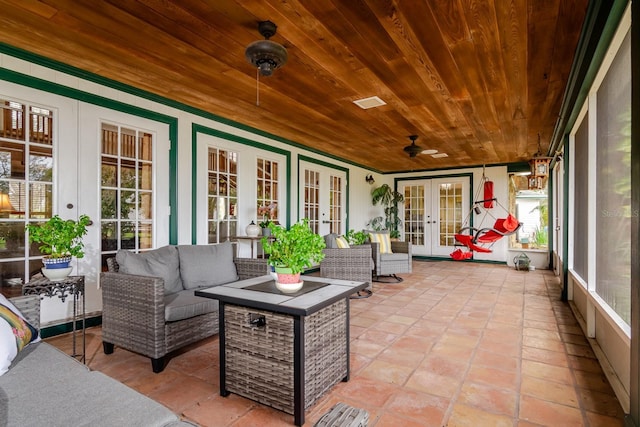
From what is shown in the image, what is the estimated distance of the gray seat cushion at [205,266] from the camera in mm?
2953

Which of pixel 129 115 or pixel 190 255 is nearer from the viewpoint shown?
pixel 190 255

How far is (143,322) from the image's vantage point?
7.70 feet

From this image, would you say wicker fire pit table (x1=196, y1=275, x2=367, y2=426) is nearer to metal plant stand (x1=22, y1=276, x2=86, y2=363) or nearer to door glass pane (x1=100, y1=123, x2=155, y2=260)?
metal plant stand (x1=22, y1=276, x2=86, y2=363)

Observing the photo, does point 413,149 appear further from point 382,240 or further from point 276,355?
point 276,355

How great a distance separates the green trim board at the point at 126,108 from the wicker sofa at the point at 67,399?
2487 millimetres

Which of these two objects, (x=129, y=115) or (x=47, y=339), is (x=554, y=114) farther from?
(x=47, y=339)

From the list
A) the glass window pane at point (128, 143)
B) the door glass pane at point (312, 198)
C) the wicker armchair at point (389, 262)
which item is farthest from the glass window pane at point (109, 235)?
the wicker armchair at point (389, 262)

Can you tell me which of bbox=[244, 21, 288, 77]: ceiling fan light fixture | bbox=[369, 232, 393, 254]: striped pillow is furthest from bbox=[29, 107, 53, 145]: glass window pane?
bbox=[369, 232, 393, 254]: striped pillow

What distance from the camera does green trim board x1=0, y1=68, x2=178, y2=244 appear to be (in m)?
2.77

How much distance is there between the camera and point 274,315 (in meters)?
1.80

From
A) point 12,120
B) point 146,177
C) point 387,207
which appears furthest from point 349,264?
point 387,207

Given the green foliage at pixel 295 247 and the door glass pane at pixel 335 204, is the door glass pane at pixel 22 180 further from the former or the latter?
the door glass pane at pixel 335 204

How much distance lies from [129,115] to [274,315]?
2906mm

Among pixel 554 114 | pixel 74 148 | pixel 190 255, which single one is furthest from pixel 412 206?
pixel 74 148
